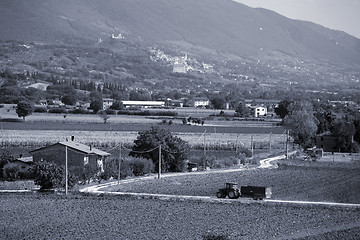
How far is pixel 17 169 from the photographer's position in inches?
1834

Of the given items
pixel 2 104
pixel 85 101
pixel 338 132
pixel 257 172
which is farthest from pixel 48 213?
pixel 85 101

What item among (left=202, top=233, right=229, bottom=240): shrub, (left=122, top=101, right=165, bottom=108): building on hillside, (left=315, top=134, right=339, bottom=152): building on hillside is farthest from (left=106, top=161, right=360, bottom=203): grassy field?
(left=122, top=101, right=165, bottom=108): building on hillside

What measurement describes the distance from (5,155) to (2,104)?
264ft

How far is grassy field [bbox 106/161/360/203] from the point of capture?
39.7 meters

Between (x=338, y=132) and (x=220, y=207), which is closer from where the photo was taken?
(x=220, y=207)

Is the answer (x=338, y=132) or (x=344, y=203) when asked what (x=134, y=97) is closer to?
(x=338, y=132)

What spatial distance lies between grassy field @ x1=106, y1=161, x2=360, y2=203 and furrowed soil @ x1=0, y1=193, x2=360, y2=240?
3912 mm

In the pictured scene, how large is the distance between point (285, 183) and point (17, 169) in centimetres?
1562

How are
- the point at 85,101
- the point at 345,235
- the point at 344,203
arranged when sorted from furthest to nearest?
1. the point at 85,101
2. the point at 344,203
3. the point at 345,235

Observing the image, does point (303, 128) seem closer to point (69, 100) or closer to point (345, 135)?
point (345, 135)

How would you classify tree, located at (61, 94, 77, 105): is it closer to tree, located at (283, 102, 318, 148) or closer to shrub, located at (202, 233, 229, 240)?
tree, located at (283, 102, 318, 148)

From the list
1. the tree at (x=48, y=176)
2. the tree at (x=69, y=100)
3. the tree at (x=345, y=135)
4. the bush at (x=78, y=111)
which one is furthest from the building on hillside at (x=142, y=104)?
the tree at (x=48, y=176)

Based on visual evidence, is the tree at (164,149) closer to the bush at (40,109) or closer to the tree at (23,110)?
the tree at (23,110)

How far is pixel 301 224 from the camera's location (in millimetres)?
31141
